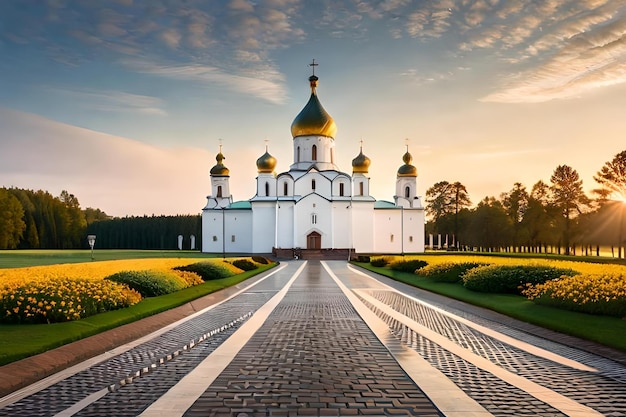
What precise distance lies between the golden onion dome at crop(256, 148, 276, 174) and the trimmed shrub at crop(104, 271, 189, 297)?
48339 mm

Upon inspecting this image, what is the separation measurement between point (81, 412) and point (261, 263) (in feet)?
113

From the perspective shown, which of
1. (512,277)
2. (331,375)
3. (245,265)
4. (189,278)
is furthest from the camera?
(245,265)

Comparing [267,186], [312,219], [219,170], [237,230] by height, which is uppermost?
[219,170]

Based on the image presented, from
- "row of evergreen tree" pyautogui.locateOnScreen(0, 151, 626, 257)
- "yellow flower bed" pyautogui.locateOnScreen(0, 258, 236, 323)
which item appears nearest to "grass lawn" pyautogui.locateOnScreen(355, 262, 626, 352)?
"yellow flower bed" pyautogui.locateOnScreen(0, 258, 236, 323)

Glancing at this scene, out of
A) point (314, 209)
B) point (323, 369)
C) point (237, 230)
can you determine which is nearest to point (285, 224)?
point (314, 209)

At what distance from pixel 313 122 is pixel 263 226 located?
14394mm

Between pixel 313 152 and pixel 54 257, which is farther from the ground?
pixel 313 152

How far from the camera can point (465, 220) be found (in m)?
79.8

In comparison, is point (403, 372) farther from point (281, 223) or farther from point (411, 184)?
point (411, 184)

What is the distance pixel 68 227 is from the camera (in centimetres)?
9538

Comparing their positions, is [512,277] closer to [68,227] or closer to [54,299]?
[54,299]

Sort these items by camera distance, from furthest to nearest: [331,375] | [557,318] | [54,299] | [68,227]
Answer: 1. [68,227]
2. [557,318]
3. [54,299]
4. [331,375]

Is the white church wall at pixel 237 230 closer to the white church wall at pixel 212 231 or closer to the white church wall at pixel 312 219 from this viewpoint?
the white church wall at pixel 212 231

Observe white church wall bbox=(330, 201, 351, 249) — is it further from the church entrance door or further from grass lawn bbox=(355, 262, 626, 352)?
grass lawn bbox=(355, 262, 626, 352)
